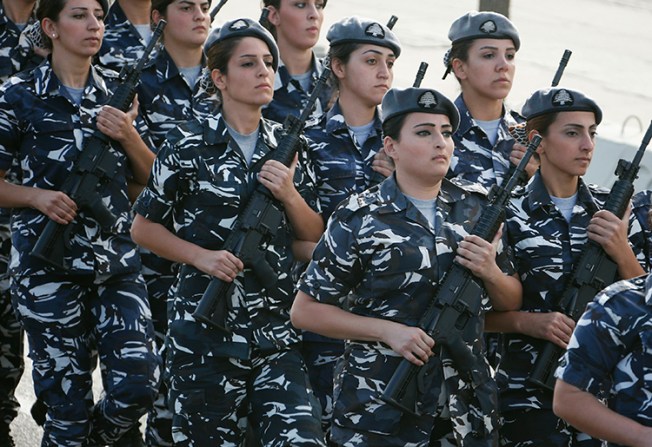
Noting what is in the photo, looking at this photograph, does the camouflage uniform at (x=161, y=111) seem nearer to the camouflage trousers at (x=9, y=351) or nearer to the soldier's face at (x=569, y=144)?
the camouflage trousers at (x=9, y=351)

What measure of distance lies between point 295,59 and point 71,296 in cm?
191

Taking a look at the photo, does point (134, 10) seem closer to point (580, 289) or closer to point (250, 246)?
point (250, 246)

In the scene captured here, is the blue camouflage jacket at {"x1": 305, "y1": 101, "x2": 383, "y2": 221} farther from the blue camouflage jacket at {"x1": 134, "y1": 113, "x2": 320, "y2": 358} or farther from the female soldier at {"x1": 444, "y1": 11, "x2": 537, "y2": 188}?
the blue camouflage jacket at {"x1": 134, "y1": 113, "x2": 320, "y2": 358}

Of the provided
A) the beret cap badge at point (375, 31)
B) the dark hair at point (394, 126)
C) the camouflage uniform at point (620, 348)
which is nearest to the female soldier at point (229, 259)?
the dark hair at point (394, 126)

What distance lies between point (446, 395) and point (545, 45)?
17271 millimetres

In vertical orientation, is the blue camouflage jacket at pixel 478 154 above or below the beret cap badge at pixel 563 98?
below

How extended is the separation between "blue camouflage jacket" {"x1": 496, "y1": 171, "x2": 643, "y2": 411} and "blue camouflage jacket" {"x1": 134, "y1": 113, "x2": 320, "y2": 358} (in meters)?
0.99

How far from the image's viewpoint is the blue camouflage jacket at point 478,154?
745cm

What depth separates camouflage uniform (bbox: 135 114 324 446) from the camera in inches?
257

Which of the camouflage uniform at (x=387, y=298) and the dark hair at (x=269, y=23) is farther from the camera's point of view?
the dark hair at (x=269, y=23)

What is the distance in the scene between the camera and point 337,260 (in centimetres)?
608

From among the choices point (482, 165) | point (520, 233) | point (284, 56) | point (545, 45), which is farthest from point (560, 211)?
point (545, 45)

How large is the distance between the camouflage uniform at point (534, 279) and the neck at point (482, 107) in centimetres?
105

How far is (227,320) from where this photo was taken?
6.57 meters
